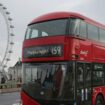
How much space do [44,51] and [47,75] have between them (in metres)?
0.96

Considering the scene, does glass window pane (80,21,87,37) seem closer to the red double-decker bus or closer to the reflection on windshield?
the red double-decker bus

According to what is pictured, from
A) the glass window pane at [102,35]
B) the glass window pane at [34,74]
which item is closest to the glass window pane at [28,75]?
the glass window pane at [34,74]

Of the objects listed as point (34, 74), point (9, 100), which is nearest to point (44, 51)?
point (34, 74)

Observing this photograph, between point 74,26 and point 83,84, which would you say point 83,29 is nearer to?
point 74,26

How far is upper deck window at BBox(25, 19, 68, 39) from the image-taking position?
15156 millimetres

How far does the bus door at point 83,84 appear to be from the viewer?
14.9 metres

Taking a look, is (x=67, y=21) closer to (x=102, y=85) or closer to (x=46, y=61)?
(x=46, y=61)

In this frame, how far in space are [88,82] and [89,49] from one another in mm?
1398

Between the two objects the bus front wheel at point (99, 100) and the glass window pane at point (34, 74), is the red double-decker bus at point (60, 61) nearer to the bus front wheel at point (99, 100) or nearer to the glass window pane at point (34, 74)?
the glass window pane at point (34, 74)

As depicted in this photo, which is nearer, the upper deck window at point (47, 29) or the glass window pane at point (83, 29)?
the upper deck window at point (47, 29)

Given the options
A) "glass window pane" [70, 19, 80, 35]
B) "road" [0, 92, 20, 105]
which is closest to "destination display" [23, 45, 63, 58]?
"glass window pane" [70, 19, 80, 35]

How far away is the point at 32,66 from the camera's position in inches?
603

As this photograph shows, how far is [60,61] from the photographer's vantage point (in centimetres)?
1459

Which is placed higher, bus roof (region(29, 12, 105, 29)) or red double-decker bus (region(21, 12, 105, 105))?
bus roof (region(29, 12, 105, 29))
